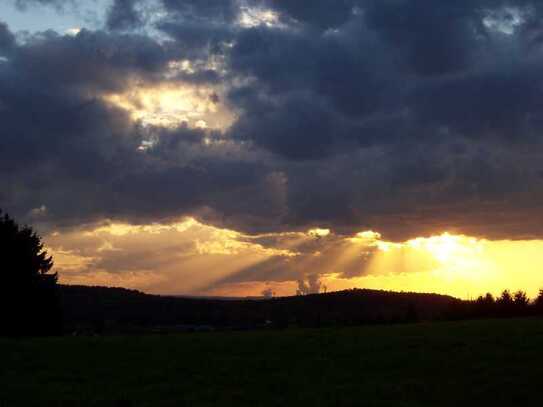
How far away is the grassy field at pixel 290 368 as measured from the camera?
23.0 metres

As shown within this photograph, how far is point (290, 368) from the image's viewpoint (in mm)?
27375

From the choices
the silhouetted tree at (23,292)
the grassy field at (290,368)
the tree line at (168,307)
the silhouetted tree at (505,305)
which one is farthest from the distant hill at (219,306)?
the grassy field at (290,368)

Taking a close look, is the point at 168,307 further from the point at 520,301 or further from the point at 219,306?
the point at 520,301

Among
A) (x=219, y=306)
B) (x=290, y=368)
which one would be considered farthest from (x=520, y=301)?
(x=219, y=306)

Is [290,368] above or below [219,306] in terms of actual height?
below

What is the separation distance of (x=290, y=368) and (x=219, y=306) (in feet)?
269

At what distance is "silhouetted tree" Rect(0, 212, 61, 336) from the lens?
6131 cm

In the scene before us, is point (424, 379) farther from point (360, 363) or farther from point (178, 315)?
point (178, 315)

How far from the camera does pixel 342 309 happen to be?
102625 millimetres

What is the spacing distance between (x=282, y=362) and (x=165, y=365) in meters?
4.70

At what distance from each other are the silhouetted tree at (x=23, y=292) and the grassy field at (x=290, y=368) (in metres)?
27.1

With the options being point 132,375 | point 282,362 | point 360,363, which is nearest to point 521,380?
point 360,363

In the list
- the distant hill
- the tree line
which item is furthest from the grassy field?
the distant hill

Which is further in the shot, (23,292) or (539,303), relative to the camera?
(23,292)
